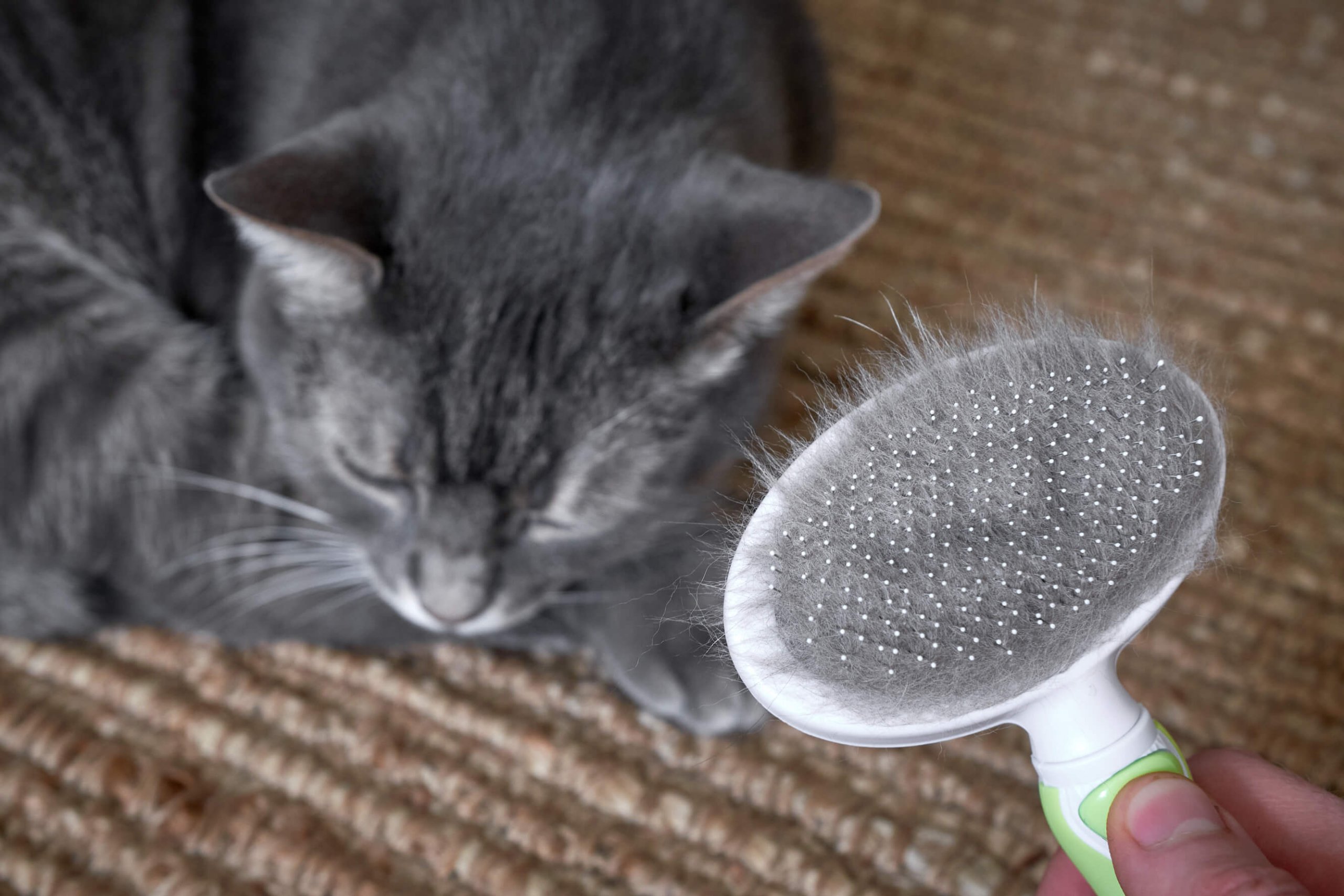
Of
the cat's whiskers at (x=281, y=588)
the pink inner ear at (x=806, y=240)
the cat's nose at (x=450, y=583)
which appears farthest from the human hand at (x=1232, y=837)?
the cat's whiskers at (x=281, y=588)

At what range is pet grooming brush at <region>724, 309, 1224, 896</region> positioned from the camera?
0.47m

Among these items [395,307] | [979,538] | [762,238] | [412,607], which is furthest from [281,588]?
[979,538]

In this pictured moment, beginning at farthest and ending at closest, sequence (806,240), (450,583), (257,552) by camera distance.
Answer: (257,552) < (450,583) < (806,240)

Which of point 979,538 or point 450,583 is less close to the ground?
point 979,538

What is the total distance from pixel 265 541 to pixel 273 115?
0.40 meters

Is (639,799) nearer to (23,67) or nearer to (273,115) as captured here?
(273,115)

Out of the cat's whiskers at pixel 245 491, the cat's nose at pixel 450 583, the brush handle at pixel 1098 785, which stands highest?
the brush handle at pixel 1098 785

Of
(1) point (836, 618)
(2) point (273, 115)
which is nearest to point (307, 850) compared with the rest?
(1) point (836, 618)

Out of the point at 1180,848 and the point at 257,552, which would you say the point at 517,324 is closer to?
the point at 257,552

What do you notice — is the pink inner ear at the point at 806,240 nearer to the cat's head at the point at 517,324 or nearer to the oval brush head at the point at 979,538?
the cat's head at the point at 517,324

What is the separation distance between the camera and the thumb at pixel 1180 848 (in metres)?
0.45

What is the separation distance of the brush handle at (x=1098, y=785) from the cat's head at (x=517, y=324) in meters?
0.33

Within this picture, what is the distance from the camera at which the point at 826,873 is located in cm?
75

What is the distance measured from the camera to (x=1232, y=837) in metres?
0.48
